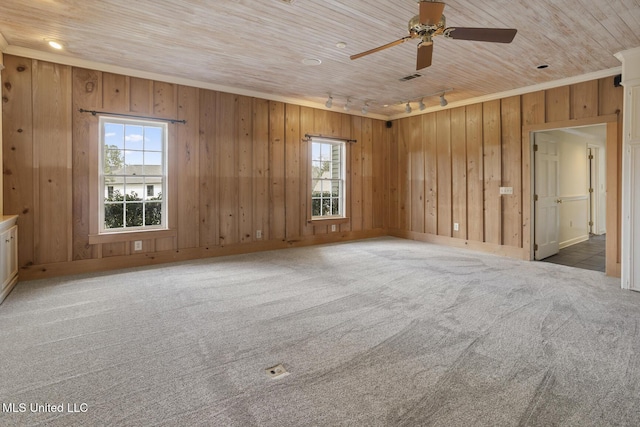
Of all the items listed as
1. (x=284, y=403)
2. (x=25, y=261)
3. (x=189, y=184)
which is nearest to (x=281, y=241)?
(x=189, y=184)

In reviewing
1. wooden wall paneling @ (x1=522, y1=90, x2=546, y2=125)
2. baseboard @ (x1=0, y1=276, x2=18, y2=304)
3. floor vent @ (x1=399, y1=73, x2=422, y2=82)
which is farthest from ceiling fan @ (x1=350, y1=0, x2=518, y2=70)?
baseboard @ (x1=0, y1=276, x2=18, y2=304)

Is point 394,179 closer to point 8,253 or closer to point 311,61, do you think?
point 311,61

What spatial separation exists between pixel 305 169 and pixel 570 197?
5337mm

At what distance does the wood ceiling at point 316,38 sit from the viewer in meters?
2.96

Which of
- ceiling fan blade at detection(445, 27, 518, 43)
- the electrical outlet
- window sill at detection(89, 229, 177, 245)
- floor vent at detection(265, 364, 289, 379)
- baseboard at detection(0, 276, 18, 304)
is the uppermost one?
ceiling fan blade at detection(445, 27, 518, 43)

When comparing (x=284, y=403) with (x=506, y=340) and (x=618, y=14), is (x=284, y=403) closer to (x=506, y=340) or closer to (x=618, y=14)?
(x=506, y=340)

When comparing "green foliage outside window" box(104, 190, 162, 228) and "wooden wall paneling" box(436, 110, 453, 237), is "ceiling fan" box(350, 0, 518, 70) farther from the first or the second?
"green foliage outside window" box(104, 190, 162, 228)

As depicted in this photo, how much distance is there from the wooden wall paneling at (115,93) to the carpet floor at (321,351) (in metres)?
2.37

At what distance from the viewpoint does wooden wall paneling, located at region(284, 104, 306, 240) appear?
20.2ft

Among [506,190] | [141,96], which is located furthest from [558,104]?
[141,96]

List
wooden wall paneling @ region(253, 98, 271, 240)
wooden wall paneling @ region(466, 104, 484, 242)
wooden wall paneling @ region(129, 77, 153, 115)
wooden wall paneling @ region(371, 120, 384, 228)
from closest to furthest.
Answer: wooden wall paneling @ region(129, 77, 153, 115) < wooden wall paneling @ region(253, 98, 271, 240) < wooden wall paneling @ region(466, 104, 484, 242) < wooden wall paneling @ region(371, 120, 384, 228)

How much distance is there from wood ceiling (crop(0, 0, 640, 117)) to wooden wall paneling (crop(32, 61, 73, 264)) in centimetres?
37

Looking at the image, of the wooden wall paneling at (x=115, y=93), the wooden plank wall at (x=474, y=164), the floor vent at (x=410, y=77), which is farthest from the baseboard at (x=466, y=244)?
the wooden wall paneling at (x=115, y=93)

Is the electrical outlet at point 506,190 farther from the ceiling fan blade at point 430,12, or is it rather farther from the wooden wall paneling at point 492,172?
the ceiling fan blade at point 430,12
